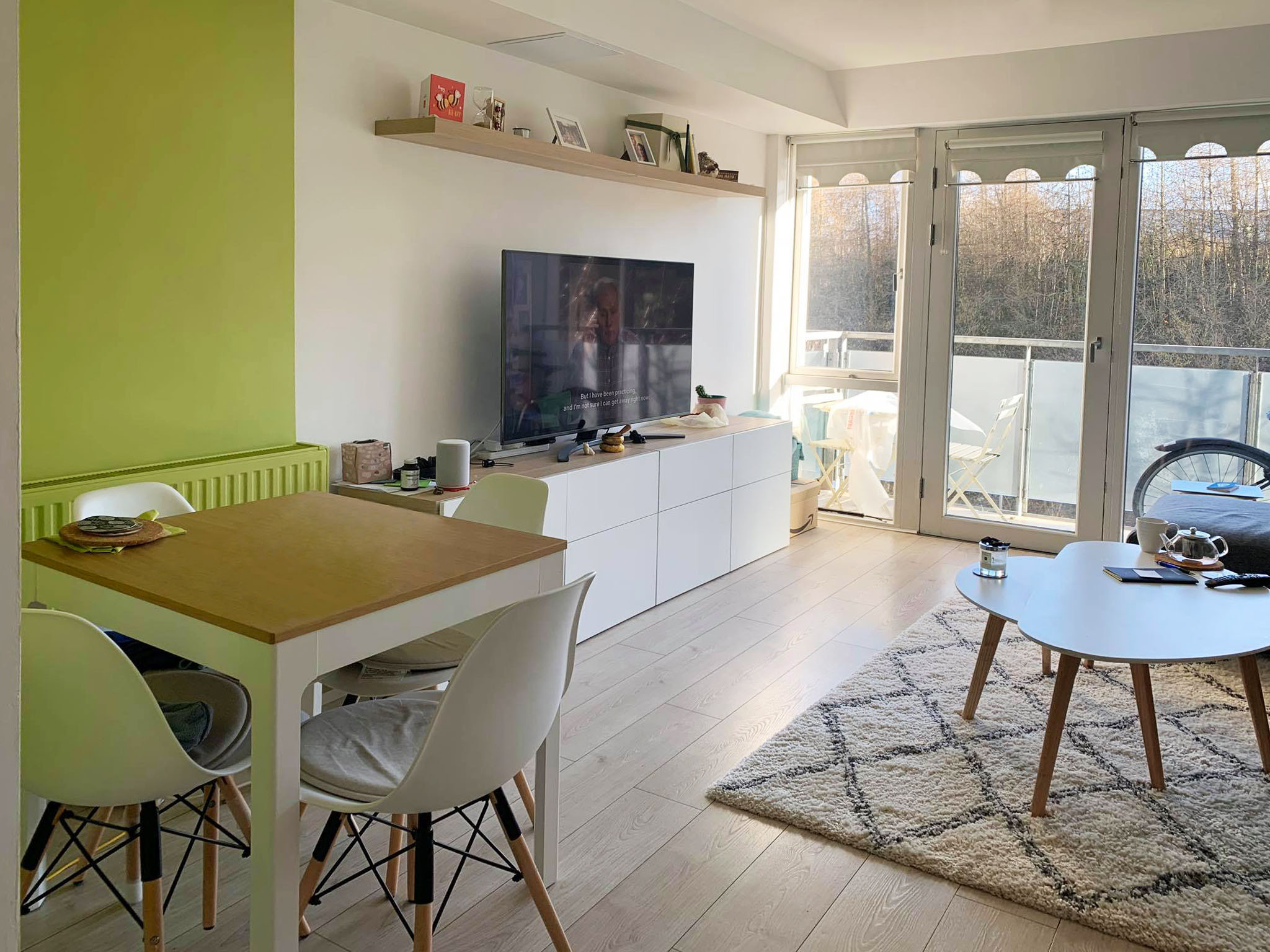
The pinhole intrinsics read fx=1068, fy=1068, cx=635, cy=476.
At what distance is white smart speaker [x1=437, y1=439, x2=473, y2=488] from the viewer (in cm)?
347

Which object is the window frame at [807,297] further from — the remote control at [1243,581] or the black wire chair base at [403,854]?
the black wire chair base at [403,854]

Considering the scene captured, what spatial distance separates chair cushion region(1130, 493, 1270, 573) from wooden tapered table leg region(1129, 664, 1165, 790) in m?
1.19

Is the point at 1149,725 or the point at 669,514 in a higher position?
the point at 669,514

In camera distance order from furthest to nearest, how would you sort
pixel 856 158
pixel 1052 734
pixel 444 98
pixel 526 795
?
pixel 856 158
pixel 444 98
pixel 1052 734
pixel 526 795

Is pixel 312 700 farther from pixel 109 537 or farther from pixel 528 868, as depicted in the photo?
pixel 528 868

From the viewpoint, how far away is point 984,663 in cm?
321

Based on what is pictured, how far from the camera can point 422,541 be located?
2.26 metres

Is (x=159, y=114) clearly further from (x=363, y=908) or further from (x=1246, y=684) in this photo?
(x=1246, y=684)

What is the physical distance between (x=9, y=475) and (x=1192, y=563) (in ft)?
11.2

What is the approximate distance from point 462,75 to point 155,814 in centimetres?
283

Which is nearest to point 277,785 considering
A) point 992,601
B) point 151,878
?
point 151,878

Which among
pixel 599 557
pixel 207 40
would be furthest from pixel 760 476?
pixel 207 40

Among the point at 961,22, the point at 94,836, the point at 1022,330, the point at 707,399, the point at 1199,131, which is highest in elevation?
the point at 961,22

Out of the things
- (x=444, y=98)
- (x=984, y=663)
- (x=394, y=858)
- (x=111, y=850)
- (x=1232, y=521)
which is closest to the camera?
(x=111, y=850)
